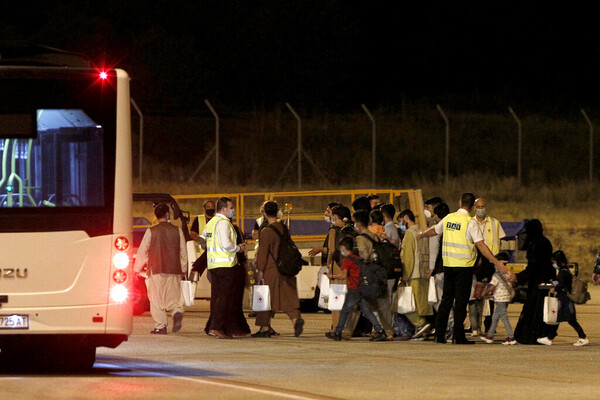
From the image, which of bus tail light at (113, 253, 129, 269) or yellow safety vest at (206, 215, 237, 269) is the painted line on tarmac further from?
yellow safety vest at (206, 215, 237, 269)

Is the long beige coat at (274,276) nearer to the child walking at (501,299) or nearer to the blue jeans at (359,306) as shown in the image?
the blue jeans at (359,306)

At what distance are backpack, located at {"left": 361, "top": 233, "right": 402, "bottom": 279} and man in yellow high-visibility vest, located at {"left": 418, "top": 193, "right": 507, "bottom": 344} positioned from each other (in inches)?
27.0

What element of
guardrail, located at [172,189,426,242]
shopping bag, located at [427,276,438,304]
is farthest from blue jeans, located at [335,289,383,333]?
guardrail, located at [172,189,426,242]

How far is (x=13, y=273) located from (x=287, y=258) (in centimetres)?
613

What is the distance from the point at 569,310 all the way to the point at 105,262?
6904 mm

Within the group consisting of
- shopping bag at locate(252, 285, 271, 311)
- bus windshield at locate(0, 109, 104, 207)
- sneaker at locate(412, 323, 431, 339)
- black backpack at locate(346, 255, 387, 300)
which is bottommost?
sneaker at locate(412, 323, 431, 339)

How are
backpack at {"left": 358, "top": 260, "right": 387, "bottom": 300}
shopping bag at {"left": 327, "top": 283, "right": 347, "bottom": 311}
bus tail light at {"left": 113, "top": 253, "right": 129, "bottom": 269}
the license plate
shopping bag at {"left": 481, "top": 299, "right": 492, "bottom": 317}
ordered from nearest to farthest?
the license plate → bus tail light at {"left": 113, "top": 253, "right": 129, "bottom": 269} → backpack at {"left": 358, "top": 260, "right": 387, "bottom": 300} → shopping bag at {"left": 327, "top": 283, "right": 347, "bottom": 311} → shopping bag at {"left": 481, "top": 299, "right": 492, "bottom": 317}

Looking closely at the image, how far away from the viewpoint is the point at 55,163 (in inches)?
513

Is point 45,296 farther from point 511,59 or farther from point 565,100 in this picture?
point 511,59

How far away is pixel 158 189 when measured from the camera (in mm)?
43438

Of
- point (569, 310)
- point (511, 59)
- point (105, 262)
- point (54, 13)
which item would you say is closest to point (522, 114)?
point (511, 59)

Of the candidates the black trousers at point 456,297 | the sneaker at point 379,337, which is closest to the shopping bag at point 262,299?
the sneaker at point 379,337

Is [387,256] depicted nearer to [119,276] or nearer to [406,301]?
[406,301]

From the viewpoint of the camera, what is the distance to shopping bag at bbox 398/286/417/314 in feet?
59.0
